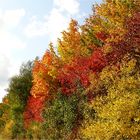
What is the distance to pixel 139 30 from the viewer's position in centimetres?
4841

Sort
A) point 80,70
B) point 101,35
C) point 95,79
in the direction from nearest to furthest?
1. point 95,79
2. point 80,70
3. point 101,35

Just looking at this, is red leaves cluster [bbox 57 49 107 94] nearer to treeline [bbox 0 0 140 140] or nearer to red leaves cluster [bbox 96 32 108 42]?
treeline [bbox 0 0 140 140]

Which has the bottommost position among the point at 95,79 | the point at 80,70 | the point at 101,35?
the point at 95,79

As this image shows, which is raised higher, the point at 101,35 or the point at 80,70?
the point at 101,35

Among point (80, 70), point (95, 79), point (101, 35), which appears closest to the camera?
point (95, 79)

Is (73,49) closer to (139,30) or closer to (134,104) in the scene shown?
(139,30)

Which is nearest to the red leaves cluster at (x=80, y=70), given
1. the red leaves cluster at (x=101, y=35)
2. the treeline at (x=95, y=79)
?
the treeline at (x=95, y=79)

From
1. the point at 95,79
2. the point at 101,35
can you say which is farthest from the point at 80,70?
the point at 95,79

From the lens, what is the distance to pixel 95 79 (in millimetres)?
51281

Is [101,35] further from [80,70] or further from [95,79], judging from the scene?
[95,79]

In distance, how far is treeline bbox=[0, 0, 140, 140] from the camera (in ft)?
140

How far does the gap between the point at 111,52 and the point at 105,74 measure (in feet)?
18.0

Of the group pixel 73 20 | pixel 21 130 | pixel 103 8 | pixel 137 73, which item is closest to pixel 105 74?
pixel 137 73

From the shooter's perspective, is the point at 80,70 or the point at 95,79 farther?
the point at 80,70
